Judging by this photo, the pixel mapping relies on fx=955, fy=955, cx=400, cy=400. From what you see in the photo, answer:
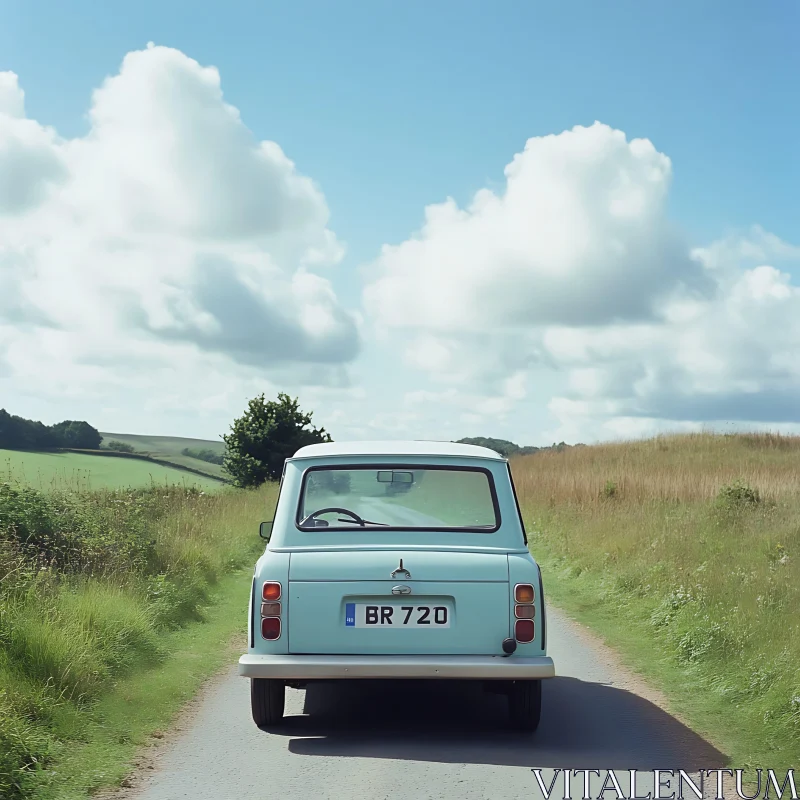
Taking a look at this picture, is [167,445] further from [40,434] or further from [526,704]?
[526,704]

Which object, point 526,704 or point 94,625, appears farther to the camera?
point 94,625

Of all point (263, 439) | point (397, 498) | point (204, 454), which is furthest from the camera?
point (204, 454)

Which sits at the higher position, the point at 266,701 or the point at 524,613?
the point at 524,613

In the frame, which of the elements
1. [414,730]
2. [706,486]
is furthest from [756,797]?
[706,486]

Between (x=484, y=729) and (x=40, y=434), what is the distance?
57.9 meters

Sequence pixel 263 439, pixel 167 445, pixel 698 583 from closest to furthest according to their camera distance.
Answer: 1. pixel 698 583
2. pixel 263 439
3. pixel 167 445

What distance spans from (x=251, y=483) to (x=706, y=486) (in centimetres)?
3402

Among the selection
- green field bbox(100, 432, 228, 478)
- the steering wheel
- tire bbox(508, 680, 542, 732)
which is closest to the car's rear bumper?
tire bbox(508, 680, 542, 732)

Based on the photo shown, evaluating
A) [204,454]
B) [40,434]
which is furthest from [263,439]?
[204,454]

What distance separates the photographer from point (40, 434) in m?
59.8

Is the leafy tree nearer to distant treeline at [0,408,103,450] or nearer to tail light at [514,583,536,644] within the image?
distant treeline at [0,408,103,450]

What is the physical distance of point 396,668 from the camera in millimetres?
6039

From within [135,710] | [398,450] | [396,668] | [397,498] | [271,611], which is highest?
[398,450]

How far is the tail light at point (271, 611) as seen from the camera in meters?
→ 6.21
